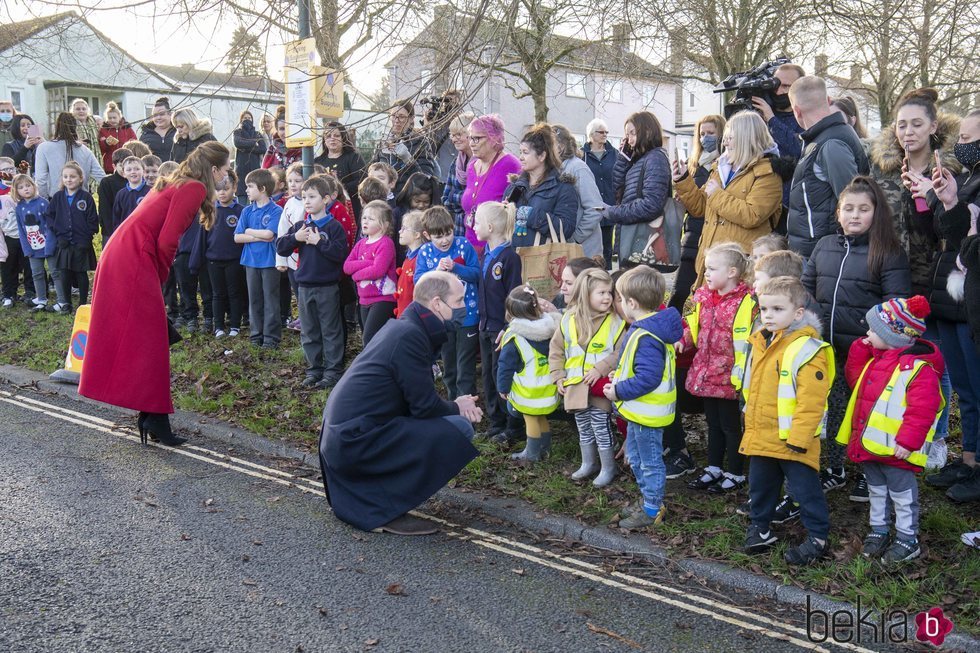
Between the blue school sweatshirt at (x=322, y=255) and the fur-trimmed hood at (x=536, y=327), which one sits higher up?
the blue school sweatshirt at (x=322, y=255)

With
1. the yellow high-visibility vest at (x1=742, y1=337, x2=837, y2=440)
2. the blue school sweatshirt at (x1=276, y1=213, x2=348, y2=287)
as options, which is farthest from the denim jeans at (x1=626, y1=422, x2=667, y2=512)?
the blue school sweatshirt at (x1=276, y1=213, x2=348, y2=287)

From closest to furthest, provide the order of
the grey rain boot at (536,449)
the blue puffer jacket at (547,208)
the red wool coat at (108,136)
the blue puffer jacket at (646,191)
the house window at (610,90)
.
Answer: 1. the grey rain boot at (536,449)
2. the blue puffer jacket at (547,208)
3. the blue puffer jacket at (646,191)
4. the house window at (610,90)
5. the red wool coat at (108,136)

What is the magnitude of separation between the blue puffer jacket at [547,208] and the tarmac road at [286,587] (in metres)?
2.88

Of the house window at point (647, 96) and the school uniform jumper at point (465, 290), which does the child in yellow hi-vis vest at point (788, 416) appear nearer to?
the school uniform jumper at point (465, 290)

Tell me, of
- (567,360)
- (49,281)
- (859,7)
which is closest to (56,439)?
(567,360)

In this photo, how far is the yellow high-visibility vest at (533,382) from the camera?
22.7 feet

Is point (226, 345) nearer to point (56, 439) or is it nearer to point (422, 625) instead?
point (56, 439)

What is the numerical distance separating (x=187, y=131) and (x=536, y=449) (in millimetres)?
8403

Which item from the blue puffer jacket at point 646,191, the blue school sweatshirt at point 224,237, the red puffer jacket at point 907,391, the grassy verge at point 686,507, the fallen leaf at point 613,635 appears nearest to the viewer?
the fallen leaf at point 613,635

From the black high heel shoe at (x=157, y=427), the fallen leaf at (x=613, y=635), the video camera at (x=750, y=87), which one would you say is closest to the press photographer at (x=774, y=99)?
the video camera at (x=750, y=87)

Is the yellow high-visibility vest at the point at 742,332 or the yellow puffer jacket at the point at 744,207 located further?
the yellow puffer jacket at the point at 744,207

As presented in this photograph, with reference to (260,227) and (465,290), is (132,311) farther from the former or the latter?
(260,227)

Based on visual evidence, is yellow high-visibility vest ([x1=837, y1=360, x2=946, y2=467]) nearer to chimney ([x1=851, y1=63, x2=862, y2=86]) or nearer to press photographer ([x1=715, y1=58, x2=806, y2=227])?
press photographer ([x1=715, y1=58, x2=806, y2=227])

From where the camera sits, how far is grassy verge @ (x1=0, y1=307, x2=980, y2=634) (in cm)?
484
